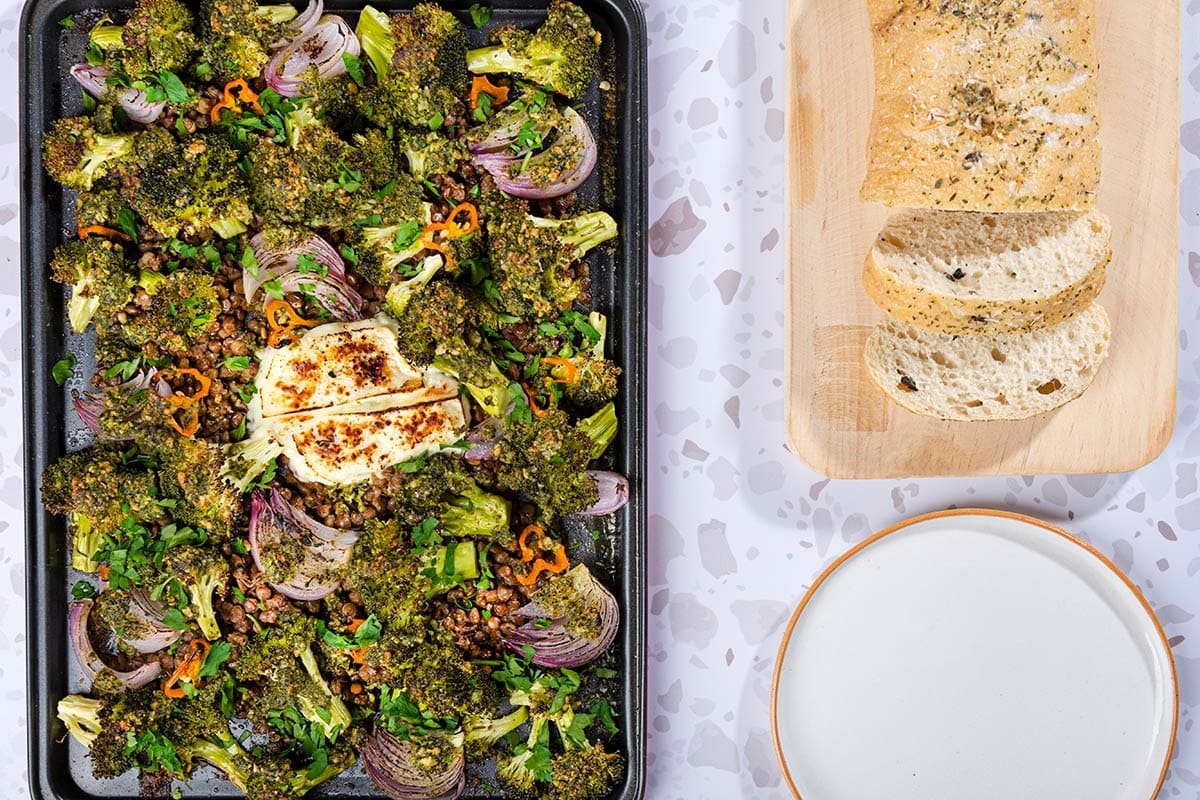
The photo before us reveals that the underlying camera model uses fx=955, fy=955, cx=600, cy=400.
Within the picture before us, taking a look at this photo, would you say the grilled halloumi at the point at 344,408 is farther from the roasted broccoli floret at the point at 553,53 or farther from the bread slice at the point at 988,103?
the bread slice at the point at 988,103

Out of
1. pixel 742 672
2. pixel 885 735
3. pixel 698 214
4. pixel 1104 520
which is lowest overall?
pixel 885 735

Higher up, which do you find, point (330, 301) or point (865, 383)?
point (330, 301)

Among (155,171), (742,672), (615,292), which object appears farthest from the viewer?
(742,672)

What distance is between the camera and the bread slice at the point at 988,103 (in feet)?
7.96

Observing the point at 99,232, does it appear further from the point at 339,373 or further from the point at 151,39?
the point at 339,373

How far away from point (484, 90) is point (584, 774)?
1.94m

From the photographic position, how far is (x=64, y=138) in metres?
2.61

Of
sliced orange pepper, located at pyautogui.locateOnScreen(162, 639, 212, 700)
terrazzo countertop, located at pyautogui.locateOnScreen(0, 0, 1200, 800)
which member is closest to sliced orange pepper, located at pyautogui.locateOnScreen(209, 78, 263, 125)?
terrazzo countertop, located at pyautogui.locateOnScreen(0, 0, 1200, 800)

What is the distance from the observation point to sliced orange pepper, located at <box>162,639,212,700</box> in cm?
269

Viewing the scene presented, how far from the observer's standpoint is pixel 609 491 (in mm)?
2701

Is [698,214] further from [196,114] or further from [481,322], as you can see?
[196,114]

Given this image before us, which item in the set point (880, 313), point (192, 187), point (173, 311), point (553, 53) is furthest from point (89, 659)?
point (880, 313)

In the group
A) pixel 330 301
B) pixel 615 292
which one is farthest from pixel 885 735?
pixel 330 301

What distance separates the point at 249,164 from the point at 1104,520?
2.78 m
